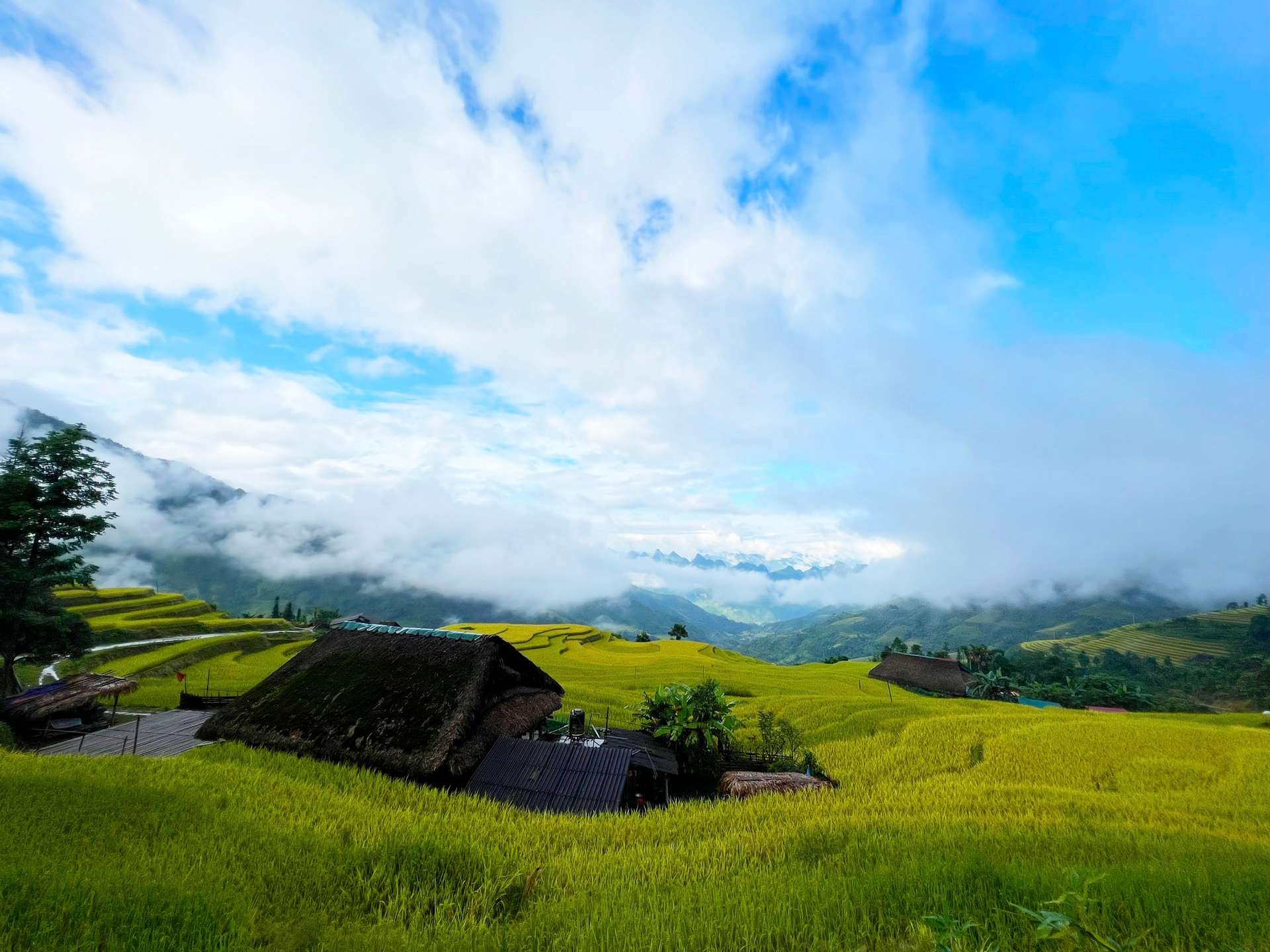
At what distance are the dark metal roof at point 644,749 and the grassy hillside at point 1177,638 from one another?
147 metres

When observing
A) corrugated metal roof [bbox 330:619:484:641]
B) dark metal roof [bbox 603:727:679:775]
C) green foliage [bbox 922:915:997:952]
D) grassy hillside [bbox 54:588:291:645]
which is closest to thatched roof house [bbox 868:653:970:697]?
dark metal roof [bbox 603:727:679:775]

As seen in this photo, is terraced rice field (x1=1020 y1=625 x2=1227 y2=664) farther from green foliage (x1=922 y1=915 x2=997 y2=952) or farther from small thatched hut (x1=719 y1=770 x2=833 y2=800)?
green foliage (x1=922 y1=915 x2=997 y2=952)

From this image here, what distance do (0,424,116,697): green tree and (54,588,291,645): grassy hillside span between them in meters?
20.0

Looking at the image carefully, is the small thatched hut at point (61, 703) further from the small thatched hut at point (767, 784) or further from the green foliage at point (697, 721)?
the small thatched hut at point (767, 784)

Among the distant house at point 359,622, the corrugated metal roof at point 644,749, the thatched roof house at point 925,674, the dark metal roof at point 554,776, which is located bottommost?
the thatched roof house at point 925,674

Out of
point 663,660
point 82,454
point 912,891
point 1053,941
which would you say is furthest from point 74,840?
point 663,660

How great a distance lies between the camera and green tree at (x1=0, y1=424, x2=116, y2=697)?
17875 mm

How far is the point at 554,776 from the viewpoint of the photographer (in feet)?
35.8

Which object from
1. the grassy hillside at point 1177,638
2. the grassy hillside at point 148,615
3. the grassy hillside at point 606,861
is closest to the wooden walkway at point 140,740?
the grassy hillside at point 606,861

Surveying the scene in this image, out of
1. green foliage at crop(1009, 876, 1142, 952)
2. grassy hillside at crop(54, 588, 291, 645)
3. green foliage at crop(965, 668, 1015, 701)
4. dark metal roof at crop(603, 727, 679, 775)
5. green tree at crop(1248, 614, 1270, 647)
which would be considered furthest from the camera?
green tree at crop(1248, 614, 1270, 647)

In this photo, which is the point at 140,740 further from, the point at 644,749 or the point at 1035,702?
the point at 1035,702

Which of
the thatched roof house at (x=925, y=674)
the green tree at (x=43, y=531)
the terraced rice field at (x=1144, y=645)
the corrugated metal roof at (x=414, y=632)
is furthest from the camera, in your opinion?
the terraced rice field at (x=1144, y=645)

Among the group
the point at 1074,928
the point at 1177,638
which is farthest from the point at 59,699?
the point at 1177,638

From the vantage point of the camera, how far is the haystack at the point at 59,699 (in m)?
14.8
